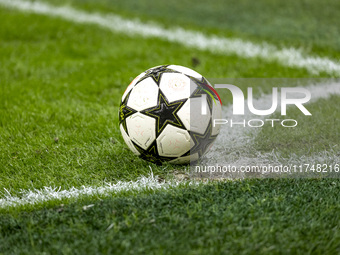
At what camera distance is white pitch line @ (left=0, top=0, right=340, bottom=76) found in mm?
6008

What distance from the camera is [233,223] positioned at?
244 cm

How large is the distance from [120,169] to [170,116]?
0.59 m

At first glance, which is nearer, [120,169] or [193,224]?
[193,224]

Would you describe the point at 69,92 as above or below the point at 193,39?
below

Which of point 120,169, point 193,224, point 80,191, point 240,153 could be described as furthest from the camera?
point 240,153

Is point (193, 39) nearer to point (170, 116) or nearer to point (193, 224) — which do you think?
point (170, 116)

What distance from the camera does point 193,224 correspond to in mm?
2434

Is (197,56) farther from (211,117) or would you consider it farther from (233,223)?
(233,223)

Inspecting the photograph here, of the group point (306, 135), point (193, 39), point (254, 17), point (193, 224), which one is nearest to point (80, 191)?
point (193, 224)

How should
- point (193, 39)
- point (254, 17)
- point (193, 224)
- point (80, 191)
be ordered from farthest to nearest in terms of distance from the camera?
point (254, 17) < point (193, 39) < point (80, 191) < point (193, 224)

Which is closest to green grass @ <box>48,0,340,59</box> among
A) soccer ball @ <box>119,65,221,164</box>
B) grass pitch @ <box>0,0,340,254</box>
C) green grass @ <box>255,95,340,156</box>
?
grass pitch @ <box>0,0,340,254</box>

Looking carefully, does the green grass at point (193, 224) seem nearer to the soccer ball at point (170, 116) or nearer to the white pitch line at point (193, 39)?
the soccer ball at point (170, 116)

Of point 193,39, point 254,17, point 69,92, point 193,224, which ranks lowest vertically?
point 193,224

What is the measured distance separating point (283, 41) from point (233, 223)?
5.26 m
